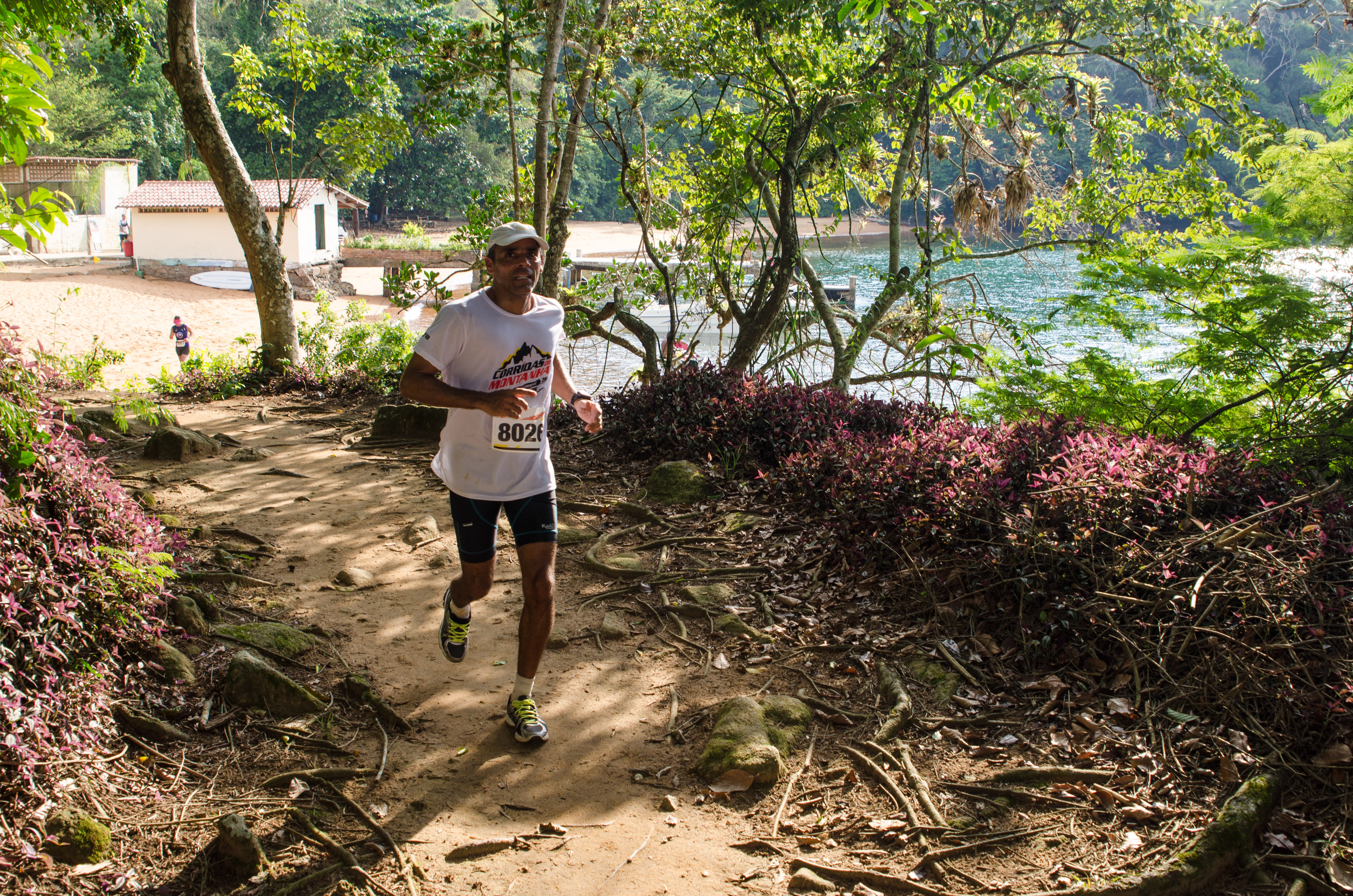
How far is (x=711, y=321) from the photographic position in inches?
999

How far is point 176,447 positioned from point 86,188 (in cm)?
4047

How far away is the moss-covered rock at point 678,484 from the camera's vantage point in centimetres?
708

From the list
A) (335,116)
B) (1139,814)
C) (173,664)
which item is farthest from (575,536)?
(335,116)

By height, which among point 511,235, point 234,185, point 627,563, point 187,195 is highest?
point 187,195

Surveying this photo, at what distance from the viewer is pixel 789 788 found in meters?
3.57

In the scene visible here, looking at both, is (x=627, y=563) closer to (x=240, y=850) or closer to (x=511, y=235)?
(x=511, y=235)

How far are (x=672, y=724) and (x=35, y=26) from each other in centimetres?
851

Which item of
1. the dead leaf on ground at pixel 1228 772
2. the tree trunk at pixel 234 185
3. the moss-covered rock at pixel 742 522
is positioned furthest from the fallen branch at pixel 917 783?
the tree trunk at pixel 234 185

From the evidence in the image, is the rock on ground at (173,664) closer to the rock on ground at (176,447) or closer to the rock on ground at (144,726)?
the rock on ground at (144,726)

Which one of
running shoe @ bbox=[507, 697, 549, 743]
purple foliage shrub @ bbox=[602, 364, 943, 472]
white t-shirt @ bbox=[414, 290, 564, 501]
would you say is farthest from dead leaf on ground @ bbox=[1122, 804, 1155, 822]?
purple foliage shrub @ bbox=[602, 364, 943, 472]

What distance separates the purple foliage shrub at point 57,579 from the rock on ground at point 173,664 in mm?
107

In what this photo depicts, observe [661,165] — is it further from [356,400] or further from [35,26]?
[35,26]

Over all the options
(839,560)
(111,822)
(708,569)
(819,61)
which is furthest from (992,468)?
(819,61)

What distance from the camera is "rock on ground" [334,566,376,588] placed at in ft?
17.8
